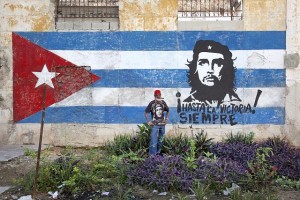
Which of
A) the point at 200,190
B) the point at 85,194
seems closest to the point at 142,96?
the point at 85,194

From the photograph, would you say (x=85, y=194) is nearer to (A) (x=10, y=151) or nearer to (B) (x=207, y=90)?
(A) (x=10, y=151)

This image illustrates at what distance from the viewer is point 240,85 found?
34.0ft

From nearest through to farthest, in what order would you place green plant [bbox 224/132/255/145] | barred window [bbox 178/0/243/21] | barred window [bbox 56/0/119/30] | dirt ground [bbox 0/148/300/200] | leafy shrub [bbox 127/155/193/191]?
1. dirt ground [bbox 0/148/300/200]
2. leafy shrub [bbox 127/155/193/191]
3. green plant [bbox 224/132/255/145]
4. barred window [bbox 56/0/119/30]
5. barred window [bbox 178/0/243/21]

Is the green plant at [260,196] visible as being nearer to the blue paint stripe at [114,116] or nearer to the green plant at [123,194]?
the green plant at [123,194]

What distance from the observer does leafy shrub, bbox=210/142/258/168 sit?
28.9ft

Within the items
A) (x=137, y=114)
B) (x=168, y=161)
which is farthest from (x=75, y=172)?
(x=137, y=114)

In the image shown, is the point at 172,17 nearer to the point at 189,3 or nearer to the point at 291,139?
the point at 189,3

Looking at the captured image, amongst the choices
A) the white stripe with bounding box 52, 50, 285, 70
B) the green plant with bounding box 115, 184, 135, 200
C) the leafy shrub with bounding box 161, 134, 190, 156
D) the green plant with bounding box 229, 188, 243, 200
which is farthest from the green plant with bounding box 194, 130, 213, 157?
the green plant with bounding box 115, 184, 135, 200

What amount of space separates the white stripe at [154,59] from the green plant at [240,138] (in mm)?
1604

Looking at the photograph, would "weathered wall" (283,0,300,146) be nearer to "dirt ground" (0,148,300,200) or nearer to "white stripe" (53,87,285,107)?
"white stripe" (53,87,285,107)

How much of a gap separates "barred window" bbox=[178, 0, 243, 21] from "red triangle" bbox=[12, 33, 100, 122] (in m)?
2.71

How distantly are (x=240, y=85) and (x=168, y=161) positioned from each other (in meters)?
3.60

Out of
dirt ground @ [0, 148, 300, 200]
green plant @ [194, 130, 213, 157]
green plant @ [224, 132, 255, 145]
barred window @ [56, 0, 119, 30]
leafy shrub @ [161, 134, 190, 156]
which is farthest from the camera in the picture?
barred window @ [56, 0, 119, 30]

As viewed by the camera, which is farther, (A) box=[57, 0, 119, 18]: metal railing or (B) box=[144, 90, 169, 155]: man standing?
(A) box=[57, 0, 119, 18]: metal railing
